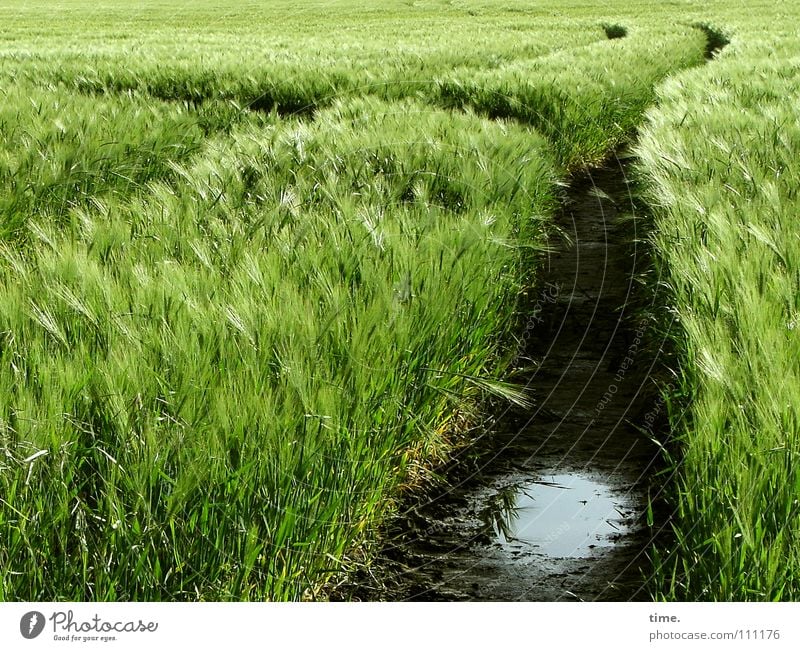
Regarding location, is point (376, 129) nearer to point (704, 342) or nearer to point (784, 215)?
point (784, 215)

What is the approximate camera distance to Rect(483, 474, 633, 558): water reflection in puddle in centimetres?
240

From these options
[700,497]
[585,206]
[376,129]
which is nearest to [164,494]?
[700,497]

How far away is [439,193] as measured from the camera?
399cm

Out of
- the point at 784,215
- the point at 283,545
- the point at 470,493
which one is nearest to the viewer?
the point at 283,545

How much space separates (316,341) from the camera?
7.14 ft

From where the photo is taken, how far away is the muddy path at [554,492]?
2.24 meters

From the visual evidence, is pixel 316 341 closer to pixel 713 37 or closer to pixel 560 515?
pixel 560 515

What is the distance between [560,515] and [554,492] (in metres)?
0.14

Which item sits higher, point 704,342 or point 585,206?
point 704,342

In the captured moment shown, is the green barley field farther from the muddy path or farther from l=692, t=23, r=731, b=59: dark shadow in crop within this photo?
l=692, t=23, r=731, b=59: dark shadow in crop

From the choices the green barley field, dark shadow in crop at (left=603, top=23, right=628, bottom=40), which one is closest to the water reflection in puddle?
the green barley field

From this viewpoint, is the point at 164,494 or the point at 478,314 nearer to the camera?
the point at 164,494

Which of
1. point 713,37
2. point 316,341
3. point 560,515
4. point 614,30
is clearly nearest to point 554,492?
point 560,515

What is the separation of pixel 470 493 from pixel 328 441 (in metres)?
0.87
